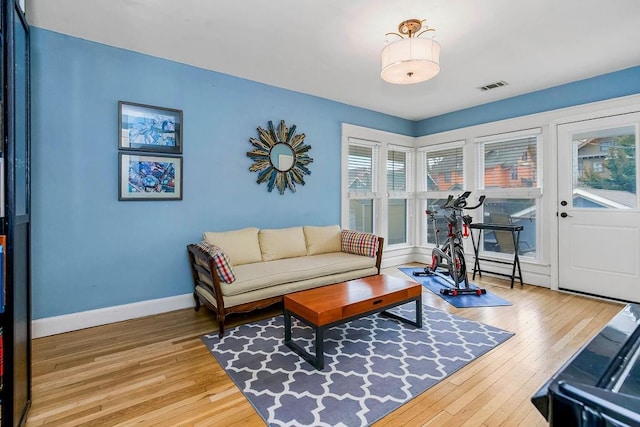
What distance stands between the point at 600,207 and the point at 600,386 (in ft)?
13.3

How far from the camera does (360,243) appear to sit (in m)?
3.90

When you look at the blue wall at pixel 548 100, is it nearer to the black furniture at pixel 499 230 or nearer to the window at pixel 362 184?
the window at pixel 362 184

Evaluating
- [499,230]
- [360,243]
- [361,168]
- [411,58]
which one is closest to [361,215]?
[361,168]

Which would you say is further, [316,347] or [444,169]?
[444,169]

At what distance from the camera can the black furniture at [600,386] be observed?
0.51 m

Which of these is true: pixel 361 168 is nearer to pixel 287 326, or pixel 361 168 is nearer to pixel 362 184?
pixel 362 184

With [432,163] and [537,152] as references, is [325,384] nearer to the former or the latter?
[537,152]

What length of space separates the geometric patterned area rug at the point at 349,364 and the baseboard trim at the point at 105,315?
0.85 meters

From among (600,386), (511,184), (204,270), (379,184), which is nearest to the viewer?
(600,386)

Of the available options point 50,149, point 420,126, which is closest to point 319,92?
point 420,126

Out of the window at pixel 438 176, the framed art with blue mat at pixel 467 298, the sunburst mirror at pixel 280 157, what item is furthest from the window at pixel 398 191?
the sunburst mirror at pixel 280 157

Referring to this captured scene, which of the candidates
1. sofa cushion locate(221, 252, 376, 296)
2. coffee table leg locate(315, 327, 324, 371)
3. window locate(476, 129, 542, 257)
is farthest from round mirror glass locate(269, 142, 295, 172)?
window locate(476, 129, 542, 257)

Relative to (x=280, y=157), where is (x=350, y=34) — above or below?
above

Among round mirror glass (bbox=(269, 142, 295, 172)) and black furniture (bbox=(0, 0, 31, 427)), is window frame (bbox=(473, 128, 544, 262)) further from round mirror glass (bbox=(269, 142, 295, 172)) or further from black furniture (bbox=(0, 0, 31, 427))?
black furniture (bbox=(0, 0, 31, 427))
